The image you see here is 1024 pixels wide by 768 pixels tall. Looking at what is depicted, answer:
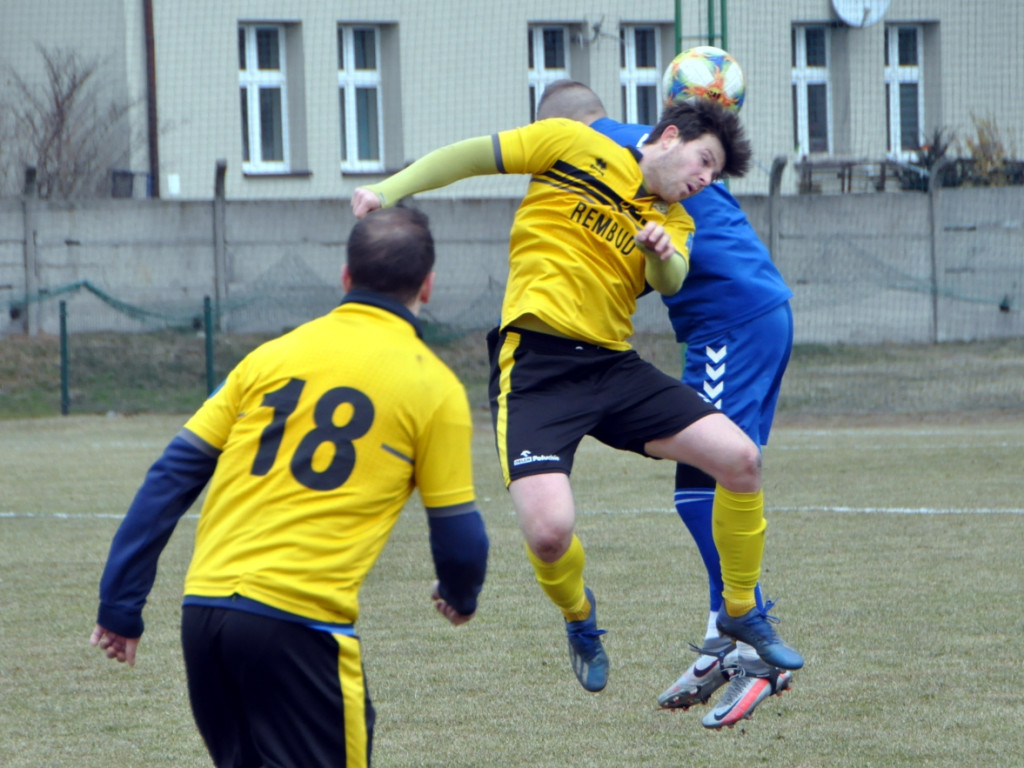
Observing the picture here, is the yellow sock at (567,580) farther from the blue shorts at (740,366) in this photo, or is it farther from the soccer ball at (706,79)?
the soccer ball at (706,79)

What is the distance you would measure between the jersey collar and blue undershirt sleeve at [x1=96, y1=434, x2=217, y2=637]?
0.46m

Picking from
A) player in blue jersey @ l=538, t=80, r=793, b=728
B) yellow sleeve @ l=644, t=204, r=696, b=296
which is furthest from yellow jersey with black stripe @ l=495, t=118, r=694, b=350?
player in blue jersey @ l=538, t=80, r=793, b=728

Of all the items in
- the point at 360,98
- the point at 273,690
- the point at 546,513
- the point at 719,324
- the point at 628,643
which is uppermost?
the point at 360,98

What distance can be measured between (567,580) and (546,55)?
20069 millimetres

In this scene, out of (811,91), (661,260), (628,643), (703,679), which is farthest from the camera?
(811,91)

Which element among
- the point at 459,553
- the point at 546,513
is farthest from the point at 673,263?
the point at 459,553

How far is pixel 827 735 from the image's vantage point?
A: 14.9ft

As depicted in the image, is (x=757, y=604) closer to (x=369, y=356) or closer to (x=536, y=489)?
(x=536, y=489)

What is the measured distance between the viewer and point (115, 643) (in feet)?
10.2

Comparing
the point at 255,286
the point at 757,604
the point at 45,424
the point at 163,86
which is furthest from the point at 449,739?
the point at 163,86

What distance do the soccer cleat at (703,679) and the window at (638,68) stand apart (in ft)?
64.6

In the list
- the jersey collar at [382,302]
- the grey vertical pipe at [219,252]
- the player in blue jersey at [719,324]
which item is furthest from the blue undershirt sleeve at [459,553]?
the grey vertical pipe at [219,252]

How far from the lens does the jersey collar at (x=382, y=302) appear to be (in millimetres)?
3105

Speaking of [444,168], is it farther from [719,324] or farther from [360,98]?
[360,98]
